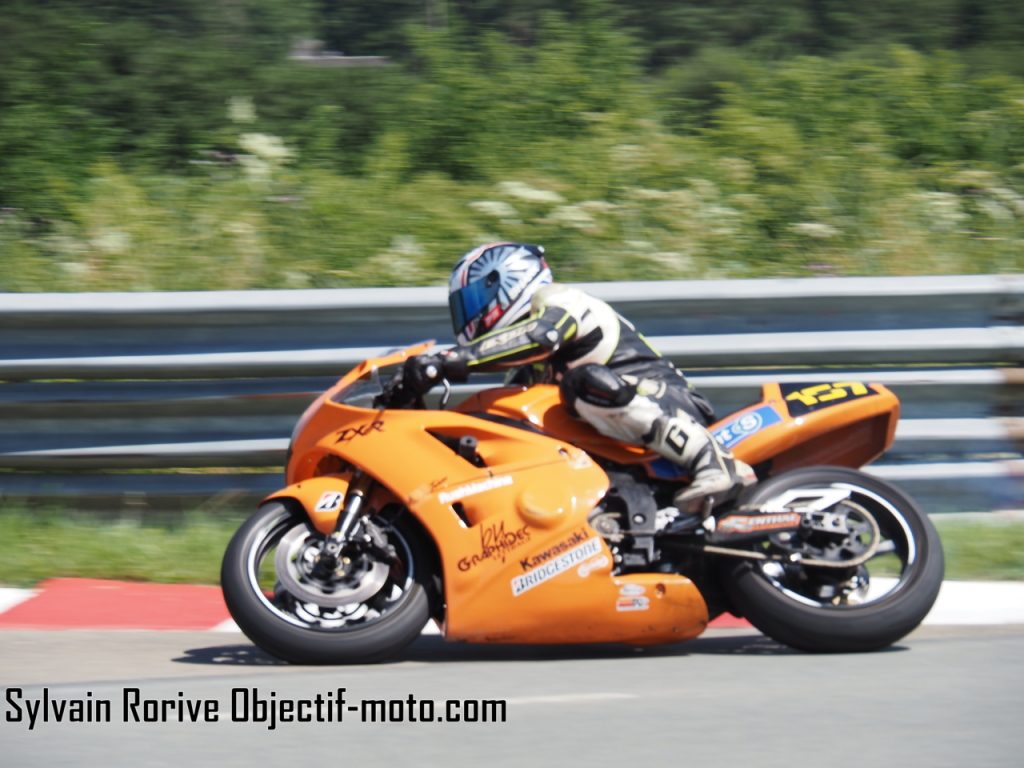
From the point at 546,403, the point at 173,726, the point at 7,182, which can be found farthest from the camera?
the point at 7,182

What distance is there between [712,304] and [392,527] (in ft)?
7.11

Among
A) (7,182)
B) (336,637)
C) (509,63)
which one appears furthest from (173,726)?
(509,63)

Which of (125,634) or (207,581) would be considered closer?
(125,634)

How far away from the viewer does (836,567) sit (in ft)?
15.9

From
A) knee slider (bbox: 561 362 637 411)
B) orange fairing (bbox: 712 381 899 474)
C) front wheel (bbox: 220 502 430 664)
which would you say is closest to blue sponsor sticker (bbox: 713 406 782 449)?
orange fairing (bbox: 712 381 899 474)

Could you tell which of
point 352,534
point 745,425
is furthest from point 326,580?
point 745,425

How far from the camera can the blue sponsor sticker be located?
5.18m

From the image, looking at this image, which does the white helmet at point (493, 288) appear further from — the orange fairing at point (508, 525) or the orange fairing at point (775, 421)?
the orange fairing at point (508, 525)

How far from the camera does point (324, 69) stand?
10367 mm

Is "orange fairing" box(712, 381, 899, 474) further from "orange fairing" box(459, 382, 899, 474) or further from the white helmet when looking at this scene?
the white helmet

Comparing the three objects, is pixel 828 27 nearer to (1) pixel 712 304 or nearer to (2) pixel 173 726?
(1) pixel 712 304

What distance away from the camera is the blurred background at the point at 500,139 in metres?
8.52

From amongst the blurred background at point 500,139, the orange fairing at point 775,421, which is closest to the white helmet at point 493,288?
the orange fairing at point 775,421

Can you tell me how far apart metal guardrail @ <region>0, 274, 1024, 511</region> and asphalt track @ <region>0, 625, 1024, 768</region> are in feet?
3.90
